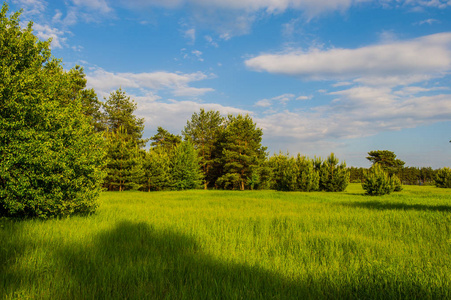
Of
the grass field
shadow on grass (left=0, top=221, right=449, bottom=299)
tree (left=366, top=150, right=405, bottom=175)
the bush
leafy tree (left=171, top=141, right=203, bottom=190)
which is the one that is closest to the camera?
shadow on grass (left=0, top=221, right=449, bottom=299)

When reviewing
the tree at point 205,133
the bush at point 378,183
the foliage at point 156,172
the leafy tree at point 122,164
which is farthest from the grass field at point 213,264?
the tree at point 205,133

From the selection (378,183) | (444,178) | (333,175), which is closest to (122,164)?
(333,175)

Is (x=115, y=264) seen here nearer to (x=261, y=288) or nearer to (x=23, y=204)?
(x=261, y=288)

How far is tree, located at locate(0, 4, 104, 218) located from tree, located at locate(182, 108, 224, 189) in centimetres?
4441

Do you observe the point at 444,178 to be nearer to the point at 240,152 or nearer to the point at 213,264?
the point at 240,152

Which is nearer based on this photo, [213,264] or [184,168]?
[213,264]

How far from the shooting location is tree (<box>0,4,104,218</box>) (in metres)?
9.03

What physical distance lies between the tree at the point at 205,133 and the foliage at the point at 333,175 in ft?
83.6

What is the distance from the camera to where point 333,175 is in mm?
38875

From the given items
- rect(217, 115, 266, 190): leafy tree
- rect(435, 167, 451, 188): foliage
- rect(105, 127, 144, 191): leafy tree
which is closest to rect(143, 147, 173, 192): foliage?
rect(105, 127, 144, 191): leafy tree

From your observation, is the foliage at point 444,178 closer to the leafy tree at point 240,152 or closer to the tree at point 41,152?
the leafy tree at point 240,152

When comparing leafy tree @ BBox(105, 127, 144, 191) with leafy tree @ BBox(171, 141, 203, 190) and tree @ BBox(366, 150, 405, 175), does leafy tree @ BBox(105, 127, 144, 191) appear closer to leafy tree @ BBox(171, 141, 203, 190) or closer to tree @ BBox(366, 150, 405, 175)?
leafy tree @ BBox(171, 141, 203, 190)

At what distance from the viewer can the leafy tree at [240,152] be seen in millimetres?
43312

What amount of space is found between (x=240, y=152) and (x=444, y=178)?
166 ft
